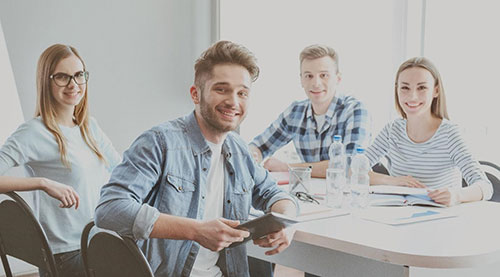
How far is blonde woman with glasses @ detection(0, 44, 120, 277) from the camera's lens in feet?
6.57

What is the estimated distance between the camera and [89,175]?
2236mm

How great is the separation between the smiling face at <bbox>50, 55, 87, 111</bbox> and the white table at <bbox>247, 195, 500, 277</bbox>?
1043 mm

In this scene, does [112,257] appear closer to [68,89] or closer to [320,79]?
[68,89]

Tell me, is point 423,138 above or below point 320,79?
below

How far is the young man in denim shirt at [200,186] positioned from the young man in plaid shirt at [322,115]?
3.41 feet

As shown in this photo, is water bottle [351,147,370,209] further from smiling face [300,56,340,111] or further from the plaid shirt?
smiling face [300,56,340,111]

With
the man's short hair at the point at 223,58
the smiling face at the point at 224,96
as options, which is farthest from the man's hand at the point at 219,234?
the man's short hair at the point at 223,58

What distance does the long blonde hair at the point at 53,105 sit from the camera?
220cm

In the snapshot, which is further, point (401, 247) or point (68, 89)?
point (68, 89)

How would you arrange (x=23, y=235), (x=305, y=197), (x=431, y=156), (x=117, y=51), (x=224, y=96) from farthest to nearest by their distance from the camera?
(x=117, y=51)
(x=431, y=156)
(x=305, y=197)
(x=23, y=235)
(x=224, y=96)

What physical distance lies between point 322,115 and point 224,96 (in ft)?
4.46

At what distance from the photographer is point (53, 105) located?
2.29 metres

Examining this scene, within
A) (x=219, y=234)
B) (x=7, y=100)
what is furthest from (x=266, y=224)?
(x=7, y=100)

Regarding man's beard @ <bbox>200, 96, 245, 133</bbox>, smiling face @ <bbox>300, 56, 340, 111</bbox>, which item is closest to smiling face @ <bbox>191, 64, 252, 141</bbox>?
man's beard @ <bbox>200, 96, 245, 133</bbox>
